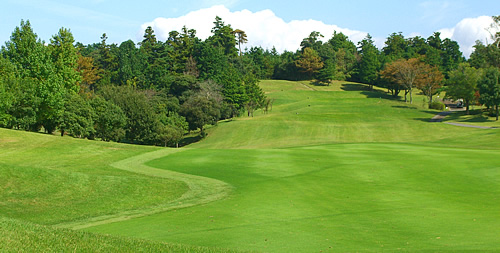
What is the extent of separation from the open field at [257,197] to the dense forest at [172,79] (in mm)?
15541

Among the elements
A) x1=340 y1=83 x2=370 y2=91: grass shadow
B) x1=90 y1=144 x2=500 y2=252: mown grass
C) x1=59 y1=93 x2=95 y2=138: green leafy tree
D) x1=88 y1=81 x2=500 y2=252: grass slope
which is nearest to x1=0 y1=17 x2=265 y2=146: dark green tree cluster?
x1=59 y1=93 x2=95 y2=138: green leafy tree

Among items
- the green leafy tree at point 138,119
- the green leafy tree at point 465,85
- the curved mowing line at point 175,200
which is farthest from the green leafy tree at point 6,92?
the green leafy tree at point 465,85

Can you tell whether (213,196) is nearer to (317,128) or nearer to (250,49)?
(317,128)

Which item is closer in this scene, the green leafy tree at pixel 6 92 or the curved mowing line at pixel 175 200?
the curved mowing line at pixel 175 200

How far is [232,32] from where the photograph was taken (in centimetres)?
16650

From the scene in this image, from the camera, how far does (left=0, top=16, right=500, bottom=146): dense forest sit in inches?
2116

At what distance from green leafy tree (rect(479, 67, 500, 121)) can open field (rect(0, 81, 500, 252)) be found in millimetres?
48487

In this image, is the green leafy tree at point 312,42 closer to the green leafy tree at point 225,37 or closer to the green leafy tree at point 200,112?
the green leafy tree at point 225,37

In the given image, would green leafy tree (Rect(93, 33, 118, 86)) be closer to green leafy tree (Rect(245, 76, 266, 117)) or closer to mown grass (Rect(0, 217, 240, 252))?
green leafy tree (Rect(245, 76, 266, 117))

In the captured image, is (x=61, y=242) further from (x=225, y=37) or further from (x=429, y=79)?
(x=225, y=37)

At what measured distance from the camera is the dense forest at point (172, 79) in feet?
176

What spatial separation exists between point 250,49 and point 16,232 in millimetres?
176496

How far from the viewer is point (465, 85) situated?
8588cm

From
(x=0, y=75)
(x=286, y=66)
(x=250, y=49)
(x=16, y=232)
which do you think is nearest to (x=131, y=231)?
(x=16, y=232)
